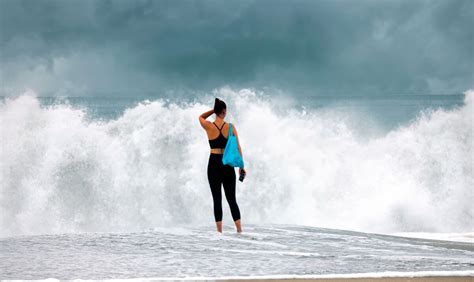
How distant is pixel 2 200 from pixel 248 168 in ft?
28.0

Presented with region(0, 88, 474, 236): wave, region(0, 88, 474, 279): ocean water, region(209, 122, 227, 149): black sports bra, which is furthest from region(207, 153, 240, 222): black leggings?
region(0, 88, 474, 236): wave

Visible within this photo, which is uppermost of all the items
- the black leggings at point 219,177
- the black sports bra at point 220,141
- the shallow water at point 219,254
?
the black sports bra at point 220,141

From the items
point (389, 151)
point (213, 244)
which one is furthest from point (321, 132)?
point (213, 244)

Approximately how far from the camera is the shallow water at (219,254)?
18.8 feet

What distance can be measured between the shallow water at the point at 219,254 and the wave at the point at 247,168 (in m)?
7.67

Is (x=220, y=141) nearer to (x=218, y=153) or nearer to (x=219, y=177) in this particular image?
(x=218, y=153)

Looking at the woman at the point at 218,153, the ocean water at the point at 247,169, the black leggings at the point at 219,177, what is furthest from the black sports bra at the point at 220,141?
the ocean water at the point at 247,169

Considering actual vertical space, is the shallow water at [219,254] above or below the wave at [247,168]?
below

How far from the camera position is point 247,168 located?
17.8m

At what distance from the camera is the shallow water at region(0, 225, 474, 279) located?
18.8 feet

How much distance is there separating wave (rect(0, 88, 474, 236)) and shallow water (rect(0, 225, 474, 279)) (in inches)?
302

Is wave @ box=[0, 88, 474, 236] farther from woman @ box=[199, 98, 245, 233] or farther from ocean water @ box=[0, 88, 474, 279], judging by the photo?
woman @ box=[199, 98, 245, 233]

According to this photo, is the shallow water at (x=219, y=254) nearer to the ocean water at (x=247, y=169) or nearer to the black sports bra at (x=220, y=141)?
the black sports bra at (x=220, y=141)

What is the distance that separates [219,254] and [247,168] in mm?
10759
